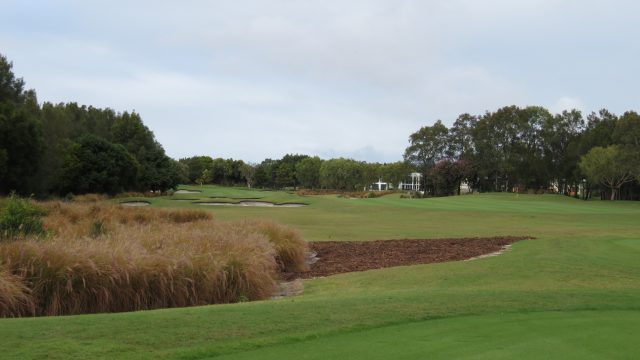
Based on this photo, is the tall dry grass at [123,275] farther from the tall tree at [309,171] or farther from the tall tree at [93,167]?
the tall tree at [309,171]

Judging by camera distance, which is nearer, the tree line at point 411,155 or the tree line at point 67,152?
the tree line at point 67,152

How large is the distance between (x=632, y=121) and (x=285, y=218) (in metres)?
42.0

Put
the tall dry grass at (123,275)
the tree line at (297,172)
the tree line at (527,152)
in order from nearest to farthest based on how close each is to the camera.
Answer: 1. the tall dry grass at (123,275)
2. the tree line at (527,152)
3. the tree line at (297,172)

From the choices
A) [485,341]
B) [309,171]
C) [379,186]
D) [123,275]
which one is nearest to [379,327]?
[485,341]

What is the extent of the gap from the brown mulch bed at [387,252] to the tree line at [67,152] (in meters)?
31.5

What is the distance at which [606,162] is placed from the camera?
194ft

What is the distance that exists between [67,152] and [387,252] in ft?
151

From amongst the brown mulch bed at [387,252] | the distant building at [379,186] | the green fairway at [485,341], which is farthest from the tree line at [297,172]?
the green fairway at [485,341]

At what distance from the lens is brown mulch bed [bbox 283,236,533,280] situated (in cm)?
1487

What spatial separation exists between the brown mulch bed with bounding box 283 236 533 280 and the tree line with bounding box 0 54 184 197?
3155cm

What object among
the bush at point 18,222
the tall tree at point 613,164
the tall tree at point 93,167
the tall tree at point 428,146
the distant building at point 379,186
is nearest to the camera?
the bush at point 18,222

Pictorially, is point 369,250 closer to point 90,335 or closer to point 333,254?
point 333,254

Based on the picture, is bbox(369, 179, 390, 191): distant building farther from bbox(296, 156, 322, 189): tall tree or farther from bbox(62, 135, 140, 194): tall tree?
bbox(62, 135, 140, 194): tall tree

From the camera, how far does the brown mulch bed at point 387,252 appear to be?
48.8ft
